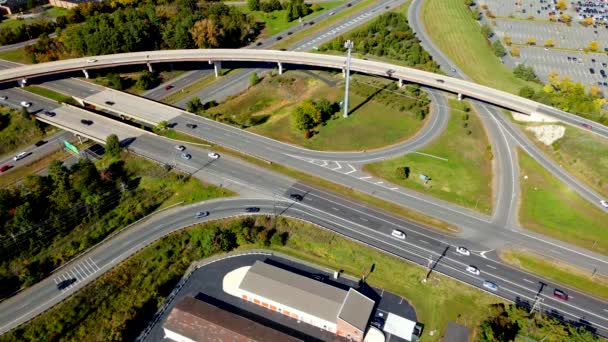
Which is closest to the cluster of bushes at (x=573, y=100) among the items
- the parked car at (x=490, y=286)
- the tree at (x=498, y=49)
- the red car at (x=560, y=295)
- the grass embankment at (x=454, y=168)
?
the grass embankment at (x=454, y=168)

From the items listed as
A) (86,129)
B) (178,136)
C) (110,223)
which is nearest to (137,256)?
(110,223)

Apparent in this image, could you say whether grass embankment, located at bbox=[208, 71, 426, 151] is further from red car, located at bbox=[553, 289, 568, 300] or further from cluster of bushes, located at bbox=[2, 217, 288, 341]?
red car, located at bbox=[553, 289, 568, 300]

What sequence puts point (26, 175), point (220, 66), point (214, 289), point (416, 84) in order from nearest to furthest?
point (214, 289) → point (26, 175) → point (416, 84) → point (220, 66)

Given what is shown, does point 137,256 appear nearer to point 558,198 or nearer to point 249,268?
point 249,268

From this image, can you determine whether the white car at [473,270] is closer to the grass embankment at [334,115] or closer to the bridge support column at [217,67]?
the grass embankment at [334,115]

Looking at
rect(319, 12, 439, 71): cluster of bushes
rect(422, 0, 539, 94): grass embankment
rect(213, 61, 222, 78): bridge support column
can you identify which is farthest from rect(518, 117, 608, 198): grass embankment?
rect(213, 61, 222, 78): bridge support column

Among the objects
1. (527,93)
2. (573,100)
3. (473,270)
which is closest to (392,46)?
(527,93)
